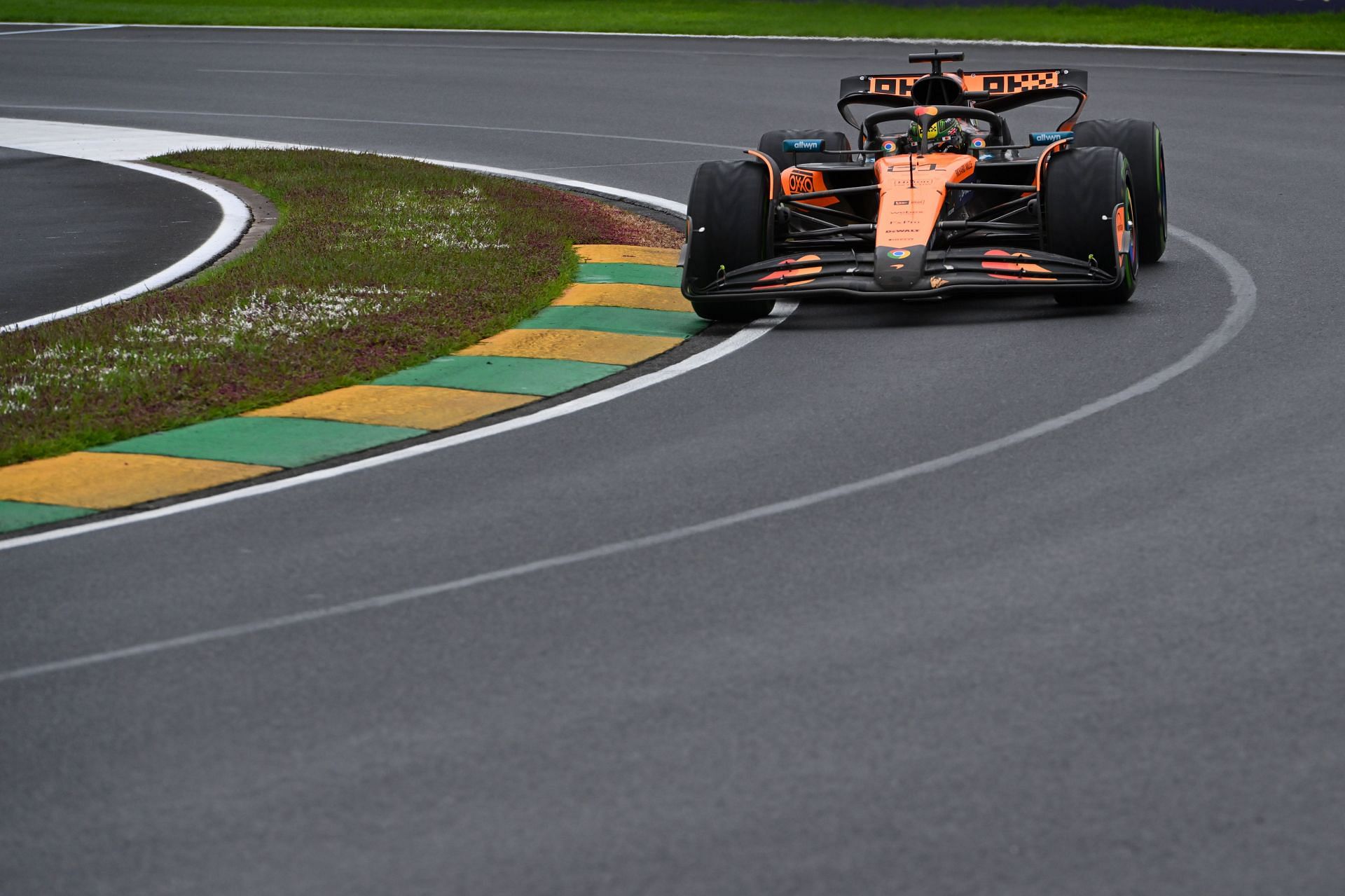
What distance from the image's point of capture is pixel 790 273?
1005 cm

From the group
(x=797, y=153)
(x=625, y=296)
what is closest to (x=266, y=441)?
(x=625, y=296)

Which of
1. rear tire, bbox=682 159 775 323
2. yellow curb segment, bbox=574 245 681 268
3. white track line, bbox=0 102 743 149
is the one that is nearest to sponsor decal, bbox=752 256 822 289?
rear tire, bbox=682 159 775 323

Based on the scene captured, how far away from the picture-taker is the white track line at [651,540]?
5590 millimetres

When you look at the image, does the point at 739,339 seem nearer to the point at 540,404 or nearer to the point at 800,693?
Result: the point at 540,404

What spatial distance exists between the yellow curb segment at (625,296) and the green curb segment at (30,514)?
4333mm

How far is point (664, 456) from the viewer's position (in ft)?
24.8

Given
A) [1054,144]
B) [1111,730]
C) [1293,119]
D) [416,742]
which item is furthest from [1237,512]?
[1293,119]

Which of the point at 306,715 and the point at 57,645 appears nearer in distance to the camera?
the point at 306,715

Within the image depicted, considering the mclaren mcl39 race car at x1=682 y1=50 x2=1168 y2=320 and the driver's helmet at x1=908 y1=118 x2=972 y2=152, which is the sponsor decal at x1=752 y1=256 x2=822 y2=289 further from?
the driver's helmet at x1=908 y1=118 x2=972 y2=152

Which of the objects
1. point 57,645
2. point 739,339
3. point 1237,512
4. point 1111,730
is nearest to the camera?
point 1111,730

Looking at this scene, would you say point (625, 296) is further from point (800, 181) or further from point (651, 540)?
point (651, 540)

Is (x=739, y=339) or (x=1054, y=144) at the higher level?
(x=1054, y=144)

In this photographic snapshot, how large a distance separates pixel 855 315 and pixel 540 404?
256 centimetres

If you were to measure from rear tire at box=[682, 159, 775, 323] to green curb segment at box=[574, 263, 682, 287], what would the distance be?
3.87ft
